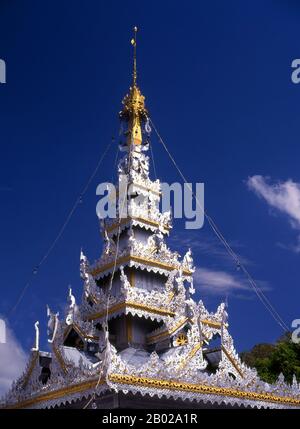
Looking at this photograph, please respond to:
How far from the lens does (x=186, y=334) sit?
23.6 meters

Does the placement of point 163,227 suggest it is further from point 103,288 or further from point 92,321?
point 92,321

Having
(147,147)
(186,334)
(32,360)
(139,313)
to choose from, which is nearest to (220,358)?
(186,334)

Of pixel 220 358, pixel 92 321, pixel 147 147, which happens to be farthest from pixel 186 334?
pixel 147 147

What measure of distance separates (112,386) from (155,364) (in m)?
2.02

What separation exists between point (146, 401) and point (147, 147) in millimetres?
14009

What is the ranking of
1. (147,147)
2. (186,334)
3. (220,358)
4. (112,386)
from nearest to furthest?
(112,386) < (220,358) < (186,334) < (147,147)

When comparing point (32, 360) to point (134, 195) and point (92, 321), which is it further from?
point (134, 195)

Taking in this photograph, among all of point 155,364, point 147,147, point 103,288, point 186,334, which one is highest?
point 147,147

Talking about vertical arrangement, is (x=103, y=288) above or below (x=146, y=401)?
above

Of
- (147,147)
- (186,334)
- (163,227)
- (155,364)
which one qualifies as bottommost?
(155,364)
